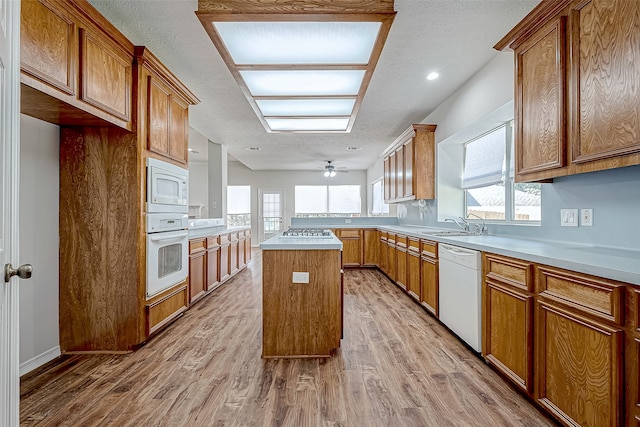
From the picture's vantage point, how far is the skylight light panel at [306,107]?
3113 mm

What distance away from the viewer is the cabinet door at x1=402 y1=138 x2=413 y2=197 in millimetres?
4680

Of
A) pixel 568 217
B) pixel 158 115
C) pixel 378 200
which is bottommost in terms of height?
pixel 568 217

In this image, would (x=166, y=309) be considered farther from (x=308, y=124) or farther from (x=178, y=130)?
(x=308, y=124)

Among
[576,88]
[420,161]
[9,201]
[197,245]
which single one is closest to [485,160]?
[420,161]

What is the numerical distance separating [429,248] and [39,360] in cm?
339

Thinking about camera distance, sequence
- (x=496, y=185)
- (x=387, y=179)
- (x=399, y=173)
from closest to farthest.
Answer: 1. (x=496, y=185)
2. (x=399, y=173)
3. (x=387, y=179)

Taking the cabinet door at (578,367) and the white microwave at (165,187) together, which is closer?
the cabinet door at (578,367)

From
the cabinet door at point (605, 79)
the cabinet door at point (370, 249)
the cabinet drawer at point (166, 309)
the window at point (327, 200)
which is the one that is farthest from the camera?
the window at point (327, 200)

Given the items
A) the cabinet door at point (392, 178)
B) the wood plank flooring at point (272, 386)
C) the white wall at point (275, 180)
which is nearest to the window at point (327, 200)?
the white wall at point (275, 180)

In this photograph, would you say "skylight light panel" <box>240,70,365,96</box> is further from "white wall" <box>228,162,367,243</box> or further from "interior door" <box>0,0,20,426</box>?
"white wall" <box>228,162,367,243</box>

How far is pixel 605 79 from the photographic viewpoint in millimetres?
1573

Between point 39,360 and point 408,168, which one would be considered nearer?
point 39,360

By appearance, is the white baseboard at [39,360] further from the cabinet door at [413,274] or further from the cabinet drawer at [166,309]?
the cabinet door at [413,274]

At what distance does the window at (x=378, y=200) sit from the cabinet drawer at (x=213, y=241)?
5.05 metres
